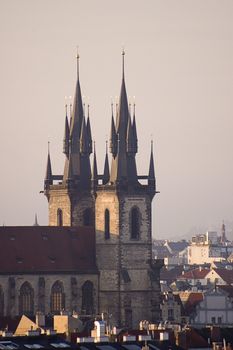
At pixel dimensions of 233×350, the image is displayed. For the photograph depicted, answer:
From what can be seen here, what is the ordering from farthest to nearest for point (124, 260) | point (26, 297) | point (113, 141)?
point (113, 141), point (124, 260), point (26, 297)

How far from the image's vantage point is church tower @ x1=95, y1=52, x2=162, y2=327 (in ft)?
563

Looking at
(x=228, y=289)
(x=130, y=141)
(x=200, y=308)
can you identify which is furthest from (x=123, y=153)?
(x=228, y=289)

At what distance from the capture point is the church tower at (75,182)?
174250mm

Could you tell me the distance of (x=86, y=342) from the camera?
116 meters

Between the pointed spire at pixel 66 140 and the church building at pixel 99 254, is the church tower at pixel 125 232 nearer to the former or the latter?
the church building at pixel 99 254

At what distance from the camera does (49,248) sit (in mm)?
172375

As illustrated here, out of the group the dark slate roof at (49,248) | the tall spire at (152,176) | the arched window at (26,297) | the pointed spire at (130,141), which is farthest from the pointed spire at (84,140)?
the arched window at (26,297)

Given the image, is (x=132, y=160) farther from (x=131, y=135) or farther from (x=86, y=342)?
(x=86, y=342)

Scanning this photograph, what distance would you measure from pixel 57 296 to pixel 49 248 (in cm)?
374

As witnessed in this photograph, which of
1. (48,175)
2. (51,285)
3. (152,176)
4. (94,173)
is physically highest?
(48,175)

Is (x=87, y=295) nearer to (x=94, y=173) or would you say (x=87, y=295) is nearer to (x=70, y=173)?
(x=94, y=173)

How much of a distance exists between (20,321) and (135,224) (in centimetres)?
2782

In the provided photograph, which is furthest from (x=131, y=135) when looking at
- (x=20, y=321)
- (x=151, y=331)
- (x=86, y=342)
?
(x=86, y=342)

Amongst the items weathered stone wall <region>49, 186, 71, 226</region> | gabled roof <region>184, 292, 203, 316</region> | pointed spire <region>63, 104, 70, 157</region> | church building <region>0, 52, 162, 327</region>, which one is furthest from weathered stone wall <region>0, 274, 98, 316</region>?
gabled roof <region>184, 292, 203, 316</region>
